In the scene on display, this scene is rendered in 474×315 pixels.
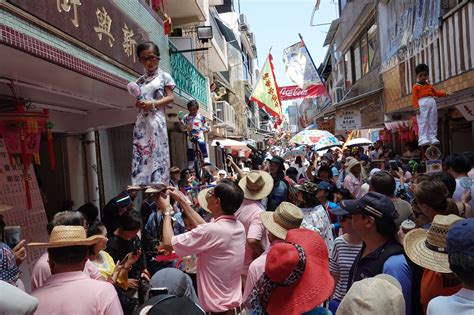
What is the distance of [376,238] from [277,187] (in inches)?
163

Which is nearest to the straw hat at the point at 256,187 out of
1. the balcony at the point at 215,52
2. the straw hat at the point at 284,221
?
the straw hat at the point at 284,221

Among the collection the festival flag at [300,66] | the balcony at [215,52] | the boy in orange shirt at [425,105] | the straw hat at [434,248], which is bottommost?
the straw hat at [434,248]

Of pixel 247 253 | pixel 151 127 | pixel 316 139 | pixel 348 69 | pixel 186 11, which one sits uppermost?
pixel 186 11

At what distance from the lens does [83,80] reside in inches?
185

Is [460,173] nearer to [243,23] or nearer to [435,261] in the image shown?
[435,261]

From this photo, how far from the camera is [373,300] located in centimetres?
193

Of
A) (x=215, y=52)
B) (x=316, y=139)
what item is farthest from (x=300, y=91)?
(x=316, y=139)

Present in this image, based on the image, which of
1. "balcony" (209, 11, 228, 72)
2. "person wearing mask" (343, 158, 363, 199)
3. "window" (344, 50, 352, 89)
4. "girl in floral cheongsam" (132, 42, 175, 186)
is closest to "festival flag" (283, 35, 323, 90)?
"balcony" (209, 11, 228, 72)

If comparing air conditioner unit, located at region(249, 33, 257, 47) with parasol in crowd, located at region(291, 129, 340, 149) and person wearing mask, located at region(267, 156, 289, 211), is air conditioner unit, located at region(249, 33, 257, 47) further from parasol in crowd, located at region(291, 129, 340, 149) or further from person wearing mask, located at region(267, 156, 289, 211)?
person wearing mask, located at region(267, 156, 289, 211)

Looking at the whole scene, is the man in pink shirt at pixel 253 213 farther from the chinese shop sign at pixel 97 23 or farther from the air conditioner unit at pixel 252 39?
the air conditioner unit at pixel 252 39

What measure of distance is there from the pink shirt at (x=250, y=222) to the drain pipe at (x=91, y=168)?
3929 millimetres

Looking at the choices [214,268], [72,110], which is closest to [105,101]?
[72,110]

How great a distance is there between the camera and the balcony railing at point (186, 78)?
10530 mm

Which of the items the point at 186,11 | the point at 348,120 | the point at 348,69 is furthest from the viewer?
the point at 348,69
